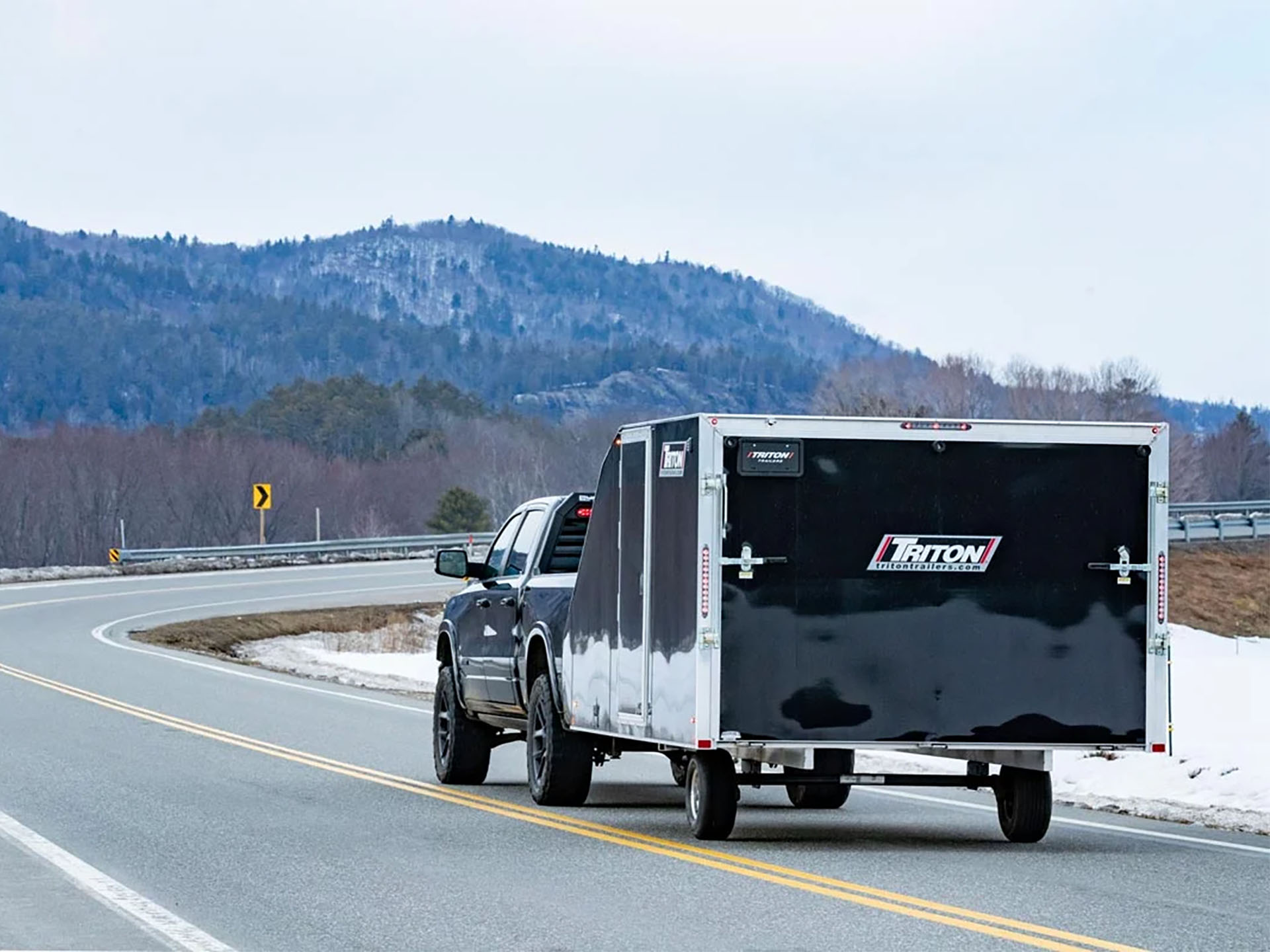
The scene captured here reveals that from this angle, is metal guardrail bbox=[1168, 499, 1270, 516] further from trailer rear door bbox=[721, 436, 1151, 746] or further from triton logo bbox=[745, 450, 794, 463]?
triton logo bbox=[745, 450, 794, 463]

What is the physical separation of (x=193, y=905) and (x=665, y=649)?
141 inches

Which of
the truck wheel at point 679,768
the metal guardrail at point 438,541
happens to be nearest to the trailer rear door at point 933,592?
the truck wheel at point 679,768

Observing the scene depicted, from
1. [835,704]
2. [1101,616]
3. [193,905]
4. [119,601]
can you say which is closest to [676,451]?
[835,704]

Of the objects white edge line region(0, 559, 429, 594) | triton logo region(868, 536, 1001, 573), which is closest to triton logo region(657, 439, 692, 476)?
triton logo region(868, 536, 1001, 573)

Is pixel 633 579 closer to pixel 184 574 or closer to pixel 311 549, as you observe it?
pixel 184 574

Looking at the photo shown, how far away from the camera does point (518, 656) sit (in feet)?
50.4

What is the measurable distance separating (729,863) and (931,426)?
2.82m

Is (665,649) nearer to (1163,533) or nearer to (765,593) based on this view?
(765,593)

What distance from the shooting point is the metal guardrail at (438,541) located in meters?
62.2

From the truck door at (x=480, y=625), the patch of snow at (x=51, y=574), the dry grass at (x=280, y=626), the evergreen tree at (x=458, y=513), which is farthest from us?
the evergreen tree at (x=458, y=513)

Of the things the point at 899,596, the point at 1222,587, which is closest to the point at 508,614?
the point at 899,596

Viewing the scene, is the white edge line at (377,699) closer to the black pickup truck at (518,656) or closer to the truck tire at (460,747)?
the black pickup truck at (518,656)

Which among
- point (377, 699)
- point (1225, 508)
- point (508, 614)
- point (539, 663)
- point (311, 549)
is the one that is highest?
point (1225, 508)

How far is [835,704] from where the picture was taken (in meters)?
12.2
